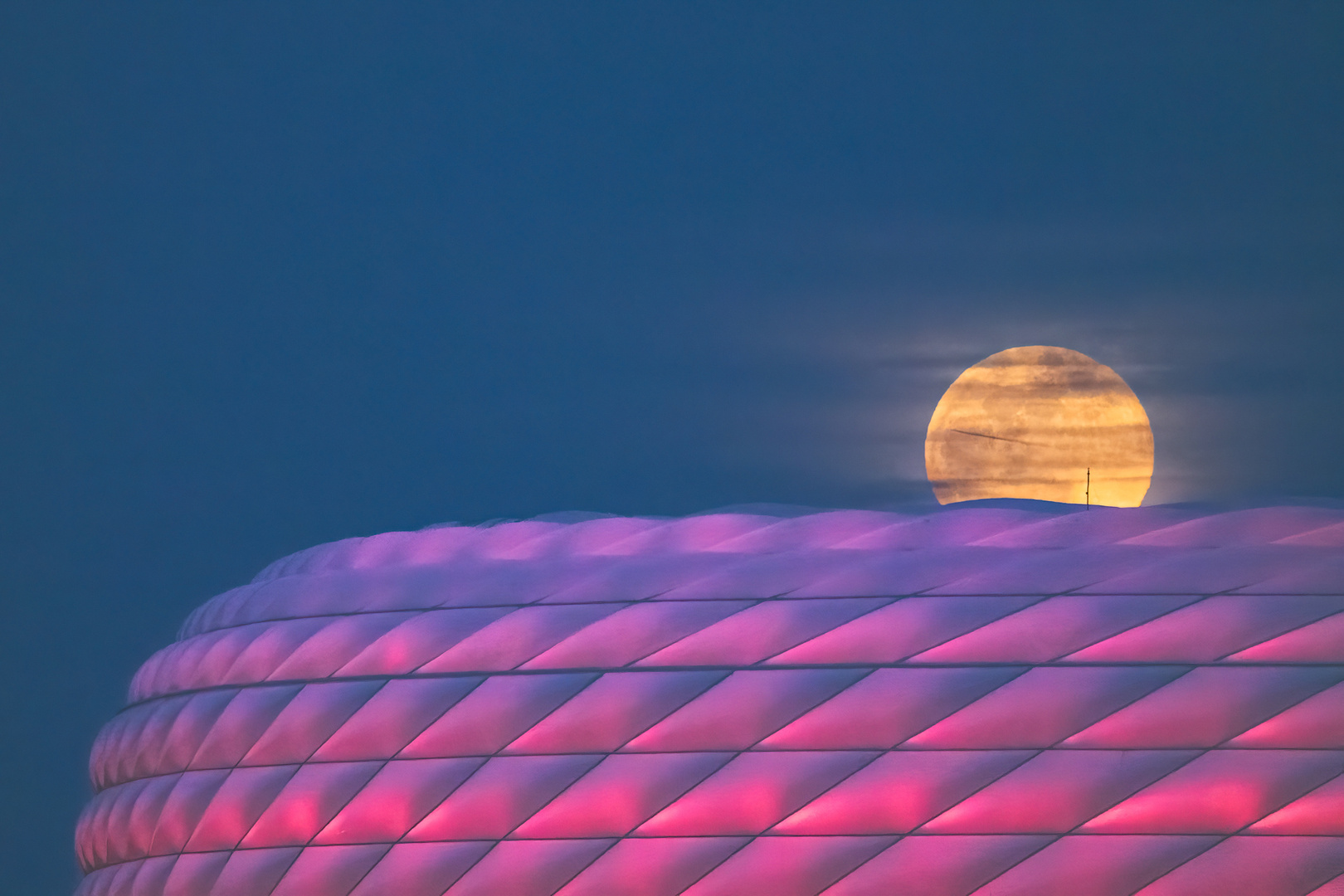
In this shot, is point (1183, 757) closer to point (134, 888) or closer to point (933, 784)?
point (933, 784)

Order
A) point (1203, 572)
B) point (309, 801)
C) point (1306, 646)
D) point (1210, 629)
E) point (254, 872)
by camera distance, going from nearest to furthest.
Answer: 1. point (1306, 646)
2. point (1210, 629)
3. point (1203, 572)
4. point (309, 801)
5. point (254, 872)

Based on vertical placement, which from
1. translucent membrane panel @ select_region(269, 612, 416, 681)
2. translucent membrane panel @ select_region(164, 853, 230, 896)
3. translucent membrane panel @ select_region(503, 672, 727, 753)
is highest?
translucent membrane panel @ select_region(269, 612, 416, 681)

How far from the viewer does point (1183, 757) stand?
11875 millimetres

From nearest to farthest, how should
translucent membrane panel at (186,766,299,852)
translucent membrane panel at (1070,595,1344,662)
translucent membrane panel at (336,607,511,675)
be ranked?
translucent membrane panel at (1070,595,1344,662) → translucent membrane panel at (336,607,511,675) → translucent membrane panel at (186,766,299,852)

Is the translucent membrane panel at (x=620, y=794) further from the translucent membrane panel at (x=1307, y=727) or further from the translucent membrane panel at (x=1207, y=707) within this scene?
the translucent membrane panel at (x=1307, y=727)

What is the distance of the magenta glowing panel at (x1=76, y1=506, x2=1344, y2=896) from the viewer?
11.8 metres

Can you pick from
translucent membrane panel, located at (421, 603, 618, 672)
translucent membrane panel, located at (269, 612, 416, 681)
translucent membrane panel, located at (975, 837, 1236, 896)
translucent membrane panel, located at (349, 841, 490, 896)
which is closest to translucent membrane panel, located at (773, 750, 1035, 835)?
translucent membrane panel, located at (975, 837, 1236, 896)

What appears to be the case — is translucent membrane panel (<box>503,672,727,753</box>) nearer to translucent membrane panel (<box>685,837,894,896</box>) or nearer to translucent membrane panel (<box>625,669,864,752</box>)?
translucent membrane panel (<box>625,669,864,752</box>)

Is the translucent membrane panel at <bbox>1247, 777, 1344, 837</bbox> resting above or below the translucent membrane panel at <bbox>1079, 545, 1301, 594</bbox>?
below

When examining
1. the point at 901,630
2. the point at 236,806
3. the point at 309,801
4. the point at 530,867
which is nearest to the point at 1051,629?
the point at 901,630

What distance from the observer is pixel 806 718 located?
41.6 feet

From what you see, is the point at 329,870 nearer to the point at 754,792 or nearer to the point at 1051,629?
the point at 754,792

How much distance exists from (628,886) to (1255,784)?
5.36 m

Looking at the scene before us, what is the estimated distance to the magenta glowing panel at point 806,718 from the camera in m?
11.8
